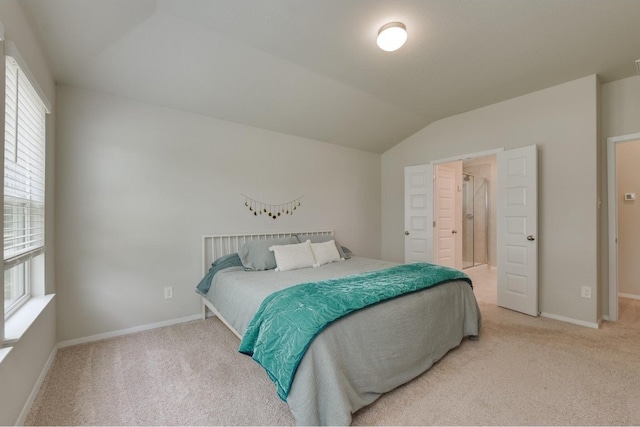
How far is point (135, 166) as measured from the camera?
2.77m

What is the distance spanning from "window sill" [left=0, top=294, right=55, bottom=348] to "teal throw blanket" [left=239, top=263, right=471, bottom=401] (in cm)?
117

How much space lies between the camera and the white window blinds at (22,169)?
1.53 meters

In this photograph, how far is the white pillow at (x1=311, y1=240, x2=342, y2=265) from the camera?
324 centimetres

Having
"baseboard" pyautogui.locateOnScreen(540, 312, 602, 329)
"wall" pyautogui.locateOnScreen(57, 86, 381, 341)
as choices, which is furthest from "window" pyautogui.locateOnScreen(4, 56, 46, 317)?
"baseboard" pyautogui.locateOnScreen(540, 312, 602, 329)

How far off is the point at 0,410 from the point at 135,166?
2060 mm

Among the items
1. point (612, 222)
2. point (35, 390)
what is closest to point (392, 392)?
point (35, 390)

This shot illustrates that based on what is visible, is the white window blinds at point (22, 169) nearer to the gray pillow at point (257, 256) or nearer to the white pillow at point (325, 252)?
the gray pillow at point (257, 256)

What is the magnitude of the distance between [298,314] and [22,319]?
1.68 metres

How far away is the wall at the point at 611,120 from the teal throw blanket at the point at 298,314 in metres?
2.44

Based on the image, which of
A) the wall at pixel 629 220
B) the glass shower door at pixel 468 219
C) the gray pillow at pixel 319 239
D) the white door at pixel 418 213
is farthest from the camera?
the glass shower door at pixel 468 219

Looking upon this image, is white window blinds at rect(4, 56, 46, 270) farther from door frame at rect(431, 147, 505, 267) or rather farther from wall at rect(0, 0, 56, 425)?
door frame at rect(431, 147, 505, 267)

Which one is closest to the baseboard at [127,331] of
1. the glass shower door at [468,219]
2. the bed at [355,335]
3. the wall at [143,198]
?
the wall at [143,198]

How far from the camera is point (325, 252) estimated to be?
332 centimetres

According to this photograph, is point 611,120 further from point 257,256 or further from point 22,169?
point 22,169
